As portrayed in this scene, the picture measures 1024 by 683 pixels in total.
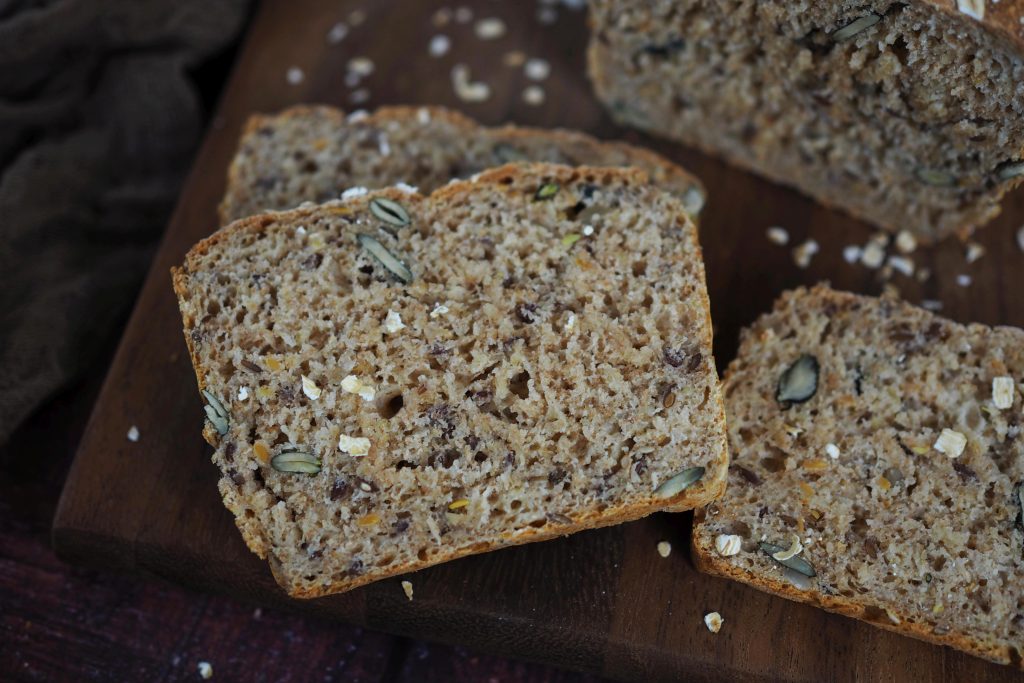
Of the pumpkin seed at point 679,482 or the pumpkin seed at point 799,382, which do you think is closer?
the pumpkin seed at point 679,482

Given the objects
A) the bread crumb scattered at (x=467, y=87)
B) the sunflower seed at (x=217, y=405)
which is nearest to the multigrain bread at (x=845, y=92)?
the bread crumb scattered at (x=467, y=87)

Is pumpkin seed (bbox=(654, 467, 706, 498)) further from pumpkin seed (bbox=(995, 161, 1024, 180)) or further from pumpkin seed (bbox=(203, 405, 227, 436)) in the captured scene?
pumpkin seed (bbox=(995, 161, 1024, 180))

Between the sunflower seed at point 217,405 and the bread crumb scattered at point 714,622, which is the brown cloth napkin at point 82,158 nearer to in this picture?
the sunflower seed at point 217,405

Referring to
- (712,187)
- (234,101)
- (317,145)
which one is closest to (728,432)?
(712,187)

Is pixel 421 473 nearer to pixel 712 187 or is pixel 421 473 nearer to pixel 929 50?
pixel 712 187

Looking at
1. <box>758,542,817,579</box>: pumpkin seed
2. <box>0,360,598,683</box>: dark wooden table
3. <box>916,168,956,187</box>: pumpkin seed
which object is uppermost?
<box>916,168,956,187</box>: pumpkin seed

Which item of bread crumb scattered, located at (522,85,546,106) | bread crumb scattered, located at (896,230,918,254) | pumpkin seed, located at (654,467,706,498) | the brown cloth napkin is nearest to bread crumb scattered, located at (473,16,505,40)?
bread crumb scattered, located at (522,85,546,106)

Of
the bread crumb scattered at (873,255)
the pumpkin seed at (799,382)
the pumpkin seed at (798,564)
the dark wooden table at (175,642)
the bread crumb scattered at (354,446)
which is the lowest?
the dark wooden table at (175,642)

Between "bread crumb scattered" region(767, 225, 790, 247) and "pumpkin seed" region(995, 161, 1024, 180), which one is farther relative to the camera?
"bread crumb scattered" region(767, 225, 790, 247)
